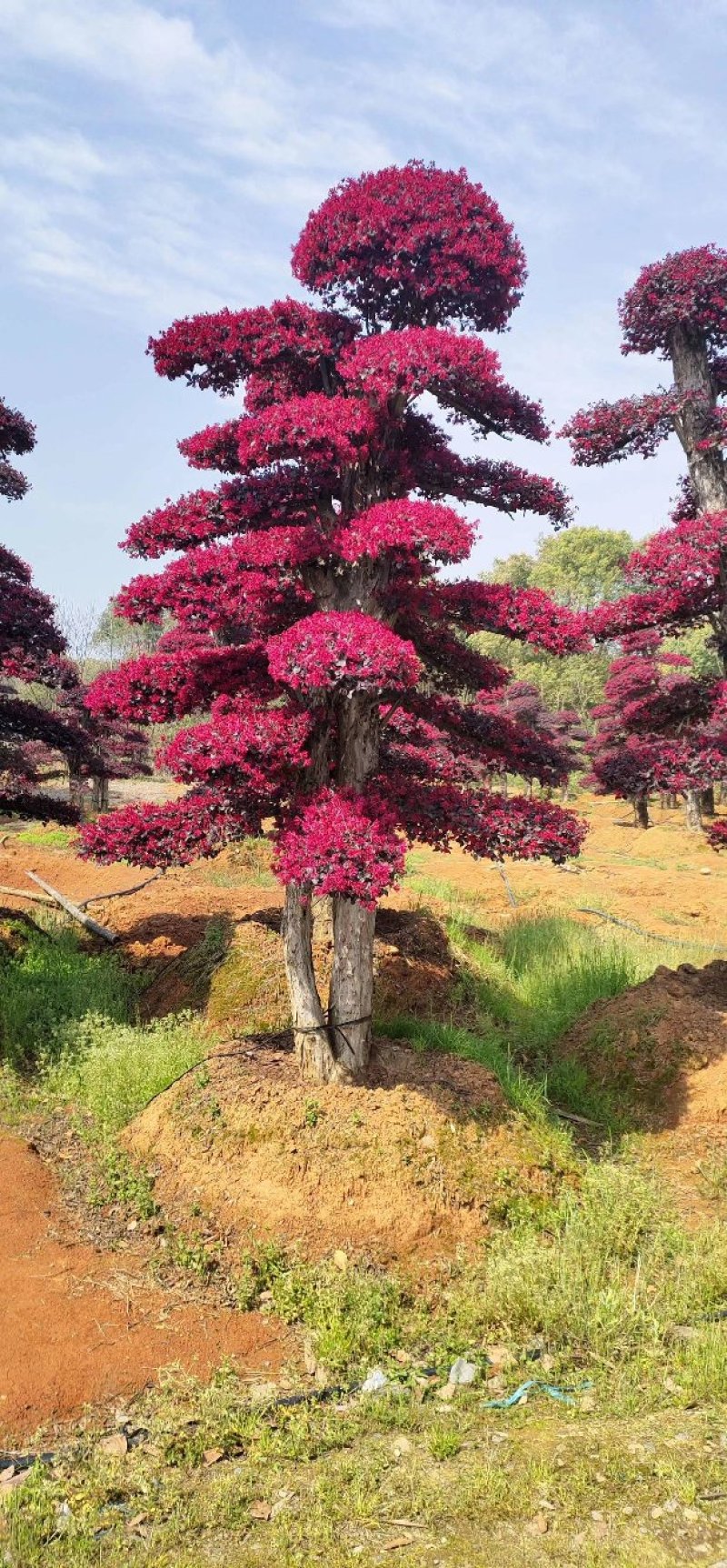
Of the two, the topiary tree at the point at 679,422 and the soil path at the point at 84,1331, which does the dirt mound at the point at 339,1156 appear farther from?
the topiary tree at the point at 679,422

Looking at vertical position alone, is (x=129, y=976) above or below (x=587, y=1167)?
above

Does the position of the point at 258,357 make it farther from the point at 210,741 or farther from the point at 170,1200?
the point at 170,1200

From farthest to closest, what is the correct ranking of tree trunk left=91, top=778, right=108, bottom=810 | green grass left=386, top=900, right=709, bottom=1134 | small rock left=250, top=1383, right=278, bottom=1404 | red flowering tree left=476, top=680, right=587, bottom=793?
red flowering tree left=476, top=680, right=587, bottom=793 < tree trunk left=91, top=778, right=108, bottom=810 < green grass left=386, top=900, right=709, bottom=1134 < small rock left=250, top=1383, right=278, bottom=1404

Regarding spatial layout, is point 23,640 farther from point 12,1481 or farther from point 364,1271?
point 12,1481

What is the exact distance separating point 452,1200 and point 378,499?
5.65 m

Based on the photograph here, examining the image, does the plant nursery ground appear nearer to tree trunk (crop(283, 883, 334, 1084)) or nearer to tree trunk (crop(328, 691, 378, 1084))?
tree trunk (crop(283, 883, 334, 1084))

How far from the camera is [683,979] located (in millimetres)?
9836

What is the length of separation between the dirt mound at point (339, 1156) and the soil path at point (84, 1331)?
67 centimetres

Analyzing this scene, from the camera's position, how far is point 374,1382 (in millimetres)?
4820

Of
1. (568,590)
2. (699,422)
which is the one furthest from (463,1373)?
(568,590)

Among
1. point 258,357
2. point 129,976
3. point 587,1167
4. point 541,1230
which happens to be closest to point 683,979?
point 587,1167

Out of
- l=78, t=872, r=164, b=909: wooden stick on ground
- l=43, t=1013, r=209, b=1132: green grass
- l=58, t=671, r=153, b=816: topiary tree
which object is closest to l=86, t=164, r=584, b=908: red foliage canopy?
l=43, t=1013, r=209, b=1132: green grass

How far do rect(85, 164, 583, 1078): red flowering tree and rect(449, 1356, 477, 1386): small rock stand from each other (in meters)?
2.66

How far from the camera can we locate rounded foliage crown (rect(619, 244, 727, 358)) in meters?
9.20
